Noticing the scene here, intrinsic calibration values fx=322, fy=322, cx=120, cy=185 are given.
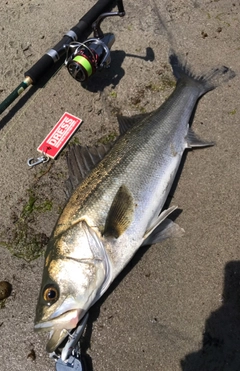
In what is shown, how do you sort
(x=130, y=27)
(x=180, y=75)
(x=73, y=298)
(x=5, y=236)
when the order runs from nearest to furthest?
(x=73, y=298), (x=5, y=236), (x=180, y=75), (x=130, y=27)

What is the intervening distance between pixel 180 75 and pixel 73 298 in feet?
8.15

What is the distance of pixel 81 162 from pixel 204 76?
171 cm

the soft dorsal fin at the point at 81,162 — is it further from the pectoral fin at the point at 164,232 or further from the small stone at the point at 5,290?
the small stone at the point at 5,290

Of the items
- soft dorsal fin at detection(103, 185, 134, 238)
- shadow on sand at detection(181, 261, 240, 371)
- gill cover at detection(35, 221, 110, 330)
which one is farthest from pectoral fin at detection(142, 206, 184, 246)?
shadow on sand at detection(181, 261, 240, 371)

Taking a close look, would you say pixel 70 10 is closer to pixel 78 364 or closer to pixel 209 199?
pixel 209 199

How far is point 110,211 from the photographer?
245 cm

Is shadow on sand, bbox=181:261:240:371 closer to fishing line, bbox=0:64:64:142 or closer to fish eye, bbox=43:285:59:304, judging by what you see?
fish eye, bbox=43:285:59:304

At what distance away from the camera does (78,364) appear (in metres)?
2.37

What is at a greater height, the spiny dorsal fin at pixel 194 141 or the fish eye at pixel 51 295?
the fish eye at pixel 51 295

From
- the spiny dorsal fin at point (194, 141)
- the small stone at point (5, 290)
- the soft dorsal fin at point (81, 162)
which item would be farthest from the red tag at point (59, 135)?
the small stone at point (5, 290)

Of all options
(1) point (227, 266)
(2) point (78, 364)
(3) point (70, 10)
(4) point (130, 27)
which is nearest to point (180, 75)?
(4) point (130, 27)

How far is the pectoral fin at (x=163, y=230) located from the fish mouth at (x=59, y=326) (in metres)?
0.80

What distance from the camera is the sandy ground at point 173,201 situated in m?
2.56

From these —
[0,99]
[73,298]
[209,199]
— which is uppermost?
[0,99]
